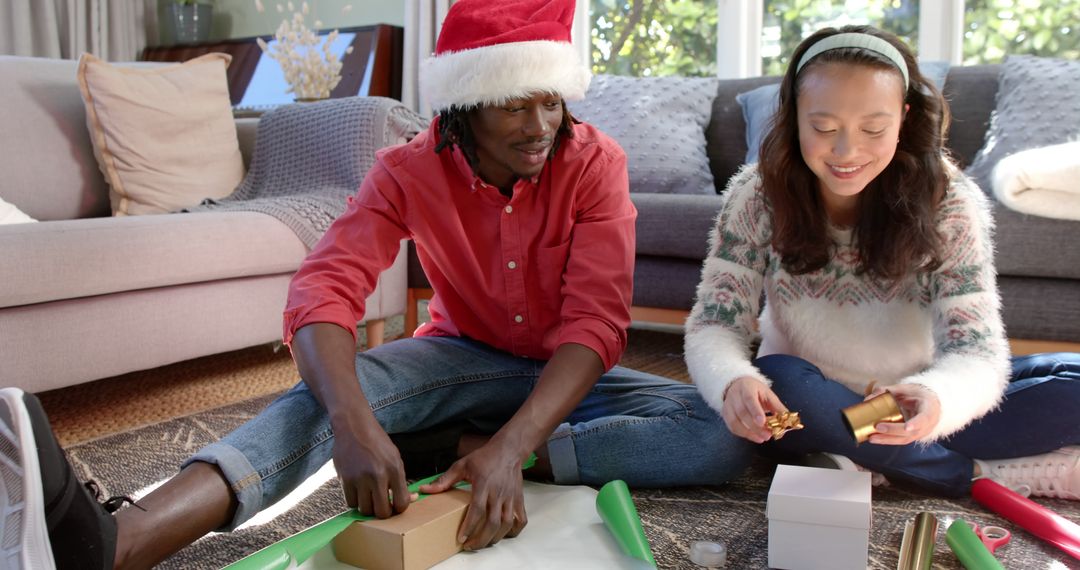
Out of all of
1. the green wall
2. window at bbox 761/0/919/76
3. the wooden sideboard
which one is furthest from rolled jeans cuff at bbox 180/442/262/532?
the green wall

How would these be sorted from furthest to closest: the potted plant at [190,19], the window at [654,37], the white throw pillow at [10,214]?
the potted plant at [190,19], the window at [654,37], the white throw pillow at [10,214]

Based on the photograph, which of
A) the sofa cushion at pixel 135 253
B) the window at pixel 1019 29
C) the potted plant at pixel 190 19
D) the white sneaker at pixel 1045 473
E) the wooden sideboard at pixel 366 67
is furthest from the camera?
the potted plant at pixel 190 19

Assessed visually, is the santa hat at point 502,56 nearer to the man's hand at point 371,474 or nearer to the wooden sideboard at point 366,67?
the man's hand at point 371,474

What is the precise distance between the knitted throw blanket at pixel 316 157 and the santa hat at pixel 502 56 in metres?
0.91

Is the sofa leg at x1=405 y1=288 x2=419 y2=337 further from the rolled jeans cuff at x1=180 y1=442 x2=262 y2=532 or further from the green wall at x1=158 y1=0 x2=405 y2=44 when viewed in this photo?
the green wall at x1=158 y1=0 x2=405 y2=44

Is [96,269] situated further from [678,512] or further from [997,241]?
[997,241]

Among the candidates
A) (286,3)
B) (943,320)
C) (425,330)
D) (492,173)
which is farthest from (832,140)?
(286,3)

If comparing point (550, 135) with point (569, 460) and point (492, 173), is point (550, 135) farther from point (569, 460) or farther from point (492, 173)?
point (569, 460)

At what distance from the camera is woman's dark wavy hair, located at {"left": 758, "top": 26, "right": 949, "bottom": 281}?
1208 millimetres

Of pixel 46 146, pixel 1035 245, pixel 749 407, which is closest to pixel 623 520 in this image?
pixel 749 407

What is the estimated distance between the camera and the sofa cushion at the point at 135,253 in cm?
159

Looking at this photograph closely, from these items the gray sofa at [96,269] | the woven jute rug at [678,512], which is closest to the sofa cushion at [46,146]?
the gray sofa at [96,269]

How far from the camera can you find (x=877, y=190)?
1262 millimetres

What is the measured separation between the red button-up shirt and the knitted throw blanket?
872 millimetres
